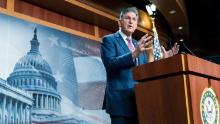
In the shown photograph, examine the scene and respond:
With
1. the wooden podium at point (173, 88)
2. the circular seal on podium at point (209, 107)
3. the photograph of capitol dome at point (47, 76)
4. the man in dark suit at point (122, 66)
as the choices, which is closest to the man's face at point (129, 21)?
the man in dark suit at point (122, 66)

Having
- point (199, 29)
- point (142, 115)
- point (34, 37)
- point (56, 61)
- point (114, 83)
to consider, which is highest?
point (199, 29)

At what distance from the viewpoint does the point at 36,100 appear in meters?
2.49

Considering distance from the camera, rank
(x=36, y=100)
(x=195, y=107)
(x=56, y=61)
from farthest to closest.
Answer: (x=56, y=61)
(x=36, y=100)
(x=195, y=107)

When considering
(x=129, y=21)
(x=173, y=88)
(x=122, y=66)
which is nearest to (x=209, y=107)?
(x=173, y=88)

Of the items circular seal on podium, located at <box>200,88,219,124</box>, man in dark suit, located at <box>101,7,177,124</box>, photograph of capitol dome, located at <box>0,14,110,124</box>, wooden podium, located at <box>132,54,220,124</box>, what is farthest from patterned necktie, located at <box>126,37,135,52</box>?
photograph of capitol dome, located at <box>0,14,110,124</box>

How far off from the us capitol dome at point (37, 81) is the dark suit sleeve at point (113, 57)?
1326 millimetres

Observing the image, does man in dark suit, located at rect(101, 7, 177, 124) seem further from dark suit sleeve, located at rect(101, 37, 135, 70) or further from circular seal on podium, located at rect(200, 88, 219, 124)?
circular seal on podium, located at rect(200, 88, 219, 124)

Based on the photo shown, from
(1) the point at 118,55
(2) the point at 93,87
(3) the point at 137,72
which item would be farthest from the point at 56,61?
(3) the point at 137,72

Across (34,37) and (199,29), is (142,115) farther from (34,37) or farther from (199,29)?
(199,29)

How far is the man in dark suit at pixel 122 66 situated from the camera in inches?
44.6

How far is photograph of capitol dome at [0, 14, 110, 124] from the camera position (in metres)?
2.36

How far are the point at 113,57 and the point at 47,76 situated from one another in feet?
5.06

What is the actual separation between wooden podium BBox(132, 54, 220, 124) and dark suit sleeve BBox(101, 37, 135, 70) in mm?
83

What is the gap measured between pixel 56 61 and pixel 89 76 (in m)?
0.42
